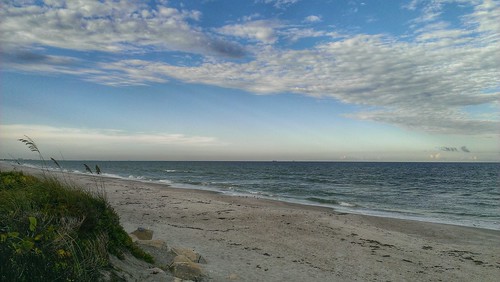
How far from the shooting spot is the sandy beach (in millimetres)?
9516

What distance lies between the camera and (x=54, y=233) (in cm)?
452

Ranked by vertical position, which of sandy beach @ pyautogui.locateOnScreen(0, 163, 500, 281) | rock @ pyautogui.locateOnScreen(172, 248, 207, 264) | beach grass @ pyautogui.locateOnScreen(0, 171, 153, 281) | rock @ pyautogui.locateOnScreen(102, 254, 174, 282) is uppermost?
beach grass @ pyautogui.locateOnScreen(0, 171, 153, 281)

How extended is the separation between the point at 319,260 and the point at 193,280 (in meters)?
5.00

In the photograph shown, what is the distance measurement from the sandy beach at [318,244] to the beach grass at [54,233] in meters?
1.38

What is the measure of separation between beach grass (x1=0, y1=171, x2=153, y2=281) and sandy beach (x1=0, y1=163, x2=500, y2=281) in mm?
1377

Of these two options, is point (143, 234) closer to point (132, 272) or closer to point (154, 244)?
point (154, 244)

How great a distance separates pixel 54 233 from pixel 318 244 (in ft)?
32.9

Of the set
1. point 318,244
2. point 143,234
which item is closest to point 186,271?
point 143,234

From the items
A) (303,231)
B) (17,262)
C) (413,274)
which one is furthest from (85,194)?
(303,231)

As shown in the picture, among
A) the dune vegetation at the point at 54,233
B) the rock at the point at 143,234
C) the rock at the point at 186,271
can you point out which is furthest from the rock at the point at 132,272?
the rock at the point at 143,234

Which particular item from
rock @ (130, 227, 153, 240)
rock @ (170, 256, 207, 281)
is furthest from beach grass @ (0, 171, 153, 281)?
rock @ (130, 227, 153, 240)

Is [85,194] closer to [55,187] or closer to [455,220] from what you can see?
[55,187]

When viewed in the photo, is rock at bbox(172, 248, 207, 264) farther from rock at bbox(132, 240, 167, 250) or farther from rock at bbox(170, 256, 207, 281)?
rock at bbox(170, 256, 207, 281)

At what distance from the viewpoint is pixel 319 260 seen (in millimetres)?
10633
